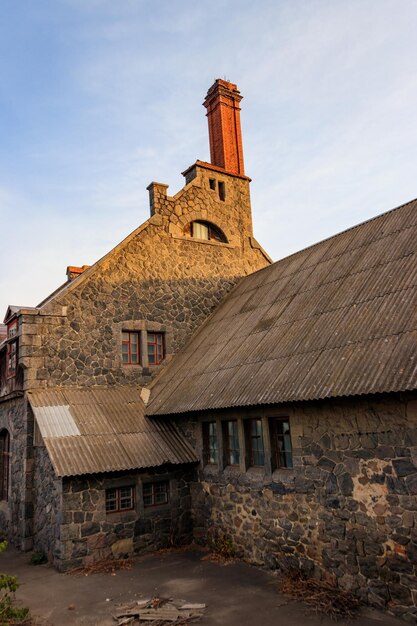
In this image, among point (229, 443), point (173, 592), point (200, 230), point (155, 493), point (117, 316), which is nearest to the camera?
point (173, 592)

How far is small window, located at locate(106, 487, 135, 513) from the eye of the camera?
11.4m

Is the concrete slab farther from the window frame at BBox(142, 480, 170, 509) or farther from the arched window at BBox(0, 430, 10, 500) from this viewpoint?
the arched window at BBox(0, 430, 10, 500)

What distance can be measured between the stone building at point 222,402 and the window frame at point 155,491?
0.12 feet

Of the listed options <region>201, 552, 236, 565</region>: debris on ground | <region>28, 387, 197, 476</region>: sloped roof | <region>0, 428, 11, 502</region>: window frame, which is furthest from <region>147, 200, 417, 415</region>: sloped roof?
<region>0, 428, 11, 502</region>: window frame

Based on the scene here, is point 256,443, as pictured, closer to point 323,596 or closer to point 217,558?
point 217,558

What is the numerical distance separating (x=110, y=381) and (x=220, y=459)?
14.8ft

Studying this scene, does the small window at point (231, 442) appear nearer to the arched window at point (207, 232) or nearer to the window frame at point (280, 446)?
the window frame at point (280, 446)

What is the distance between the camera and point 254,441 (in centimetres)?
1070

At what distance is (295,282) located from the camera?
13.4 metres

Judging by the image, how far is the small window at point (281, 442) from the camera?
966 centimetres

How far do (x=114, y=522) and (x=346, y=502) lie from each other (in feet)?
18.9

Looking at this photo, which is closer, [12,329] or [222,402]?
[222,402]

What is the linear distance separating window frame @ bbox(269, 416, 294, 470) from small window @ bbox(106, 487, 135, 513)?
397 centimetres

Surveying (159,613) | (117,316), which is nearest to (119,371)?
(117,316)
